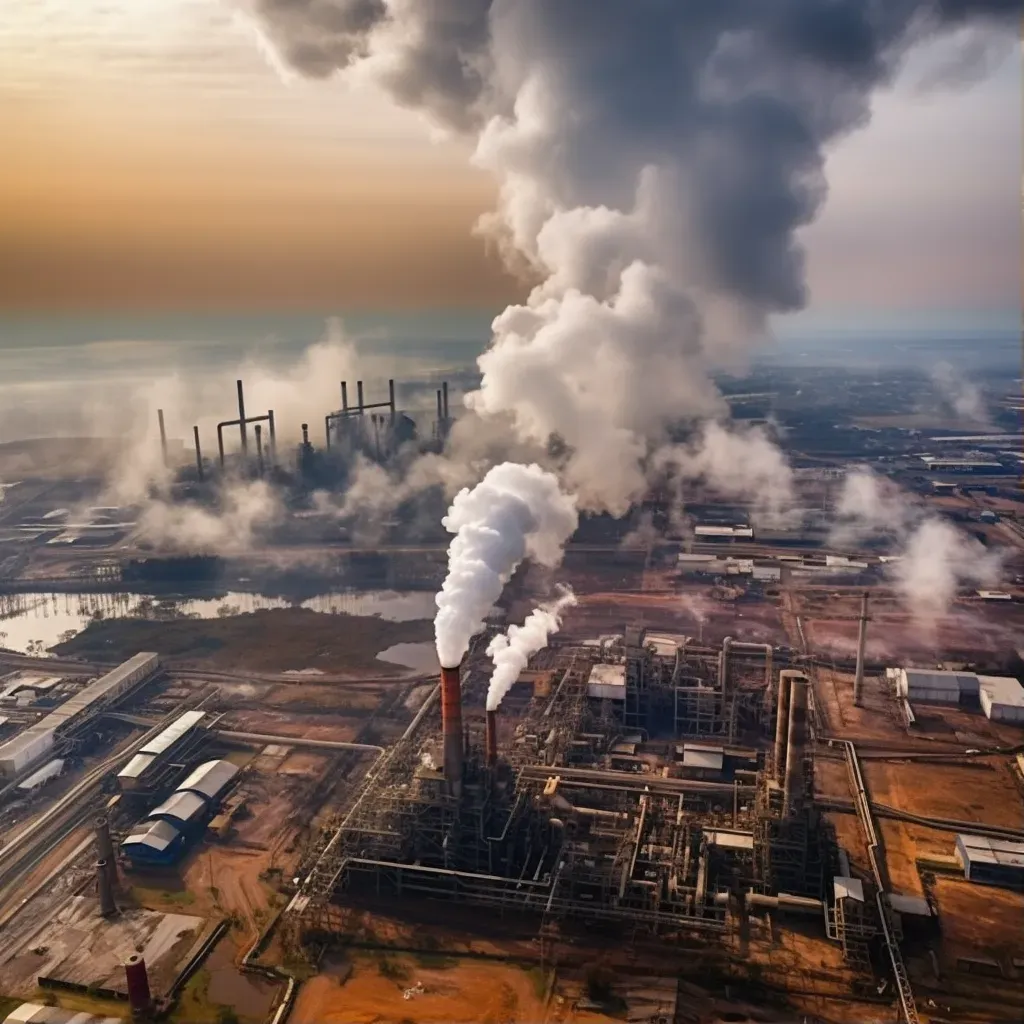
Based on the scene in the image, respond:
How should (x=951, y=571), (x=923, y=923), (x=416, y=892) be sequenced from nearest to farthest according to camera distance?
1. (x=923, y=923)
2. (x=416, y=892)
3. (x=951, y=571)

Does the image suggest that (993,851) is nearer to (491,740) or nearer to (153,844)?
(491,740)

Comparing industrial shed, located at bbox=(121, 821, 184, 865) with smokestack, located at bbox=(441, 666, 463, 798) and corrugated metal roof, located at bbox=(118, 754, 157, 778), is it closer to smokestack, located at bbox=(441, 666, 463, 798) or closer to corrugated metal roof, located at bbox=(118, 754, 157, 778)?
corrugated metal roof, located at bbox=(118, 754, 157, 778)

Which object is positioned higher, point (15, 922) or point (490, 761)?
point (490, 761)

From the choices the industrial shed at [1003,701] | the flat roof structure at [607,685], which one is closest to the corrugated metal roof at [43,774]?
the flat roof structure at [607,685]

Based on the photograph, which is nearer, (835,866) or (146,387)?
(835,866)

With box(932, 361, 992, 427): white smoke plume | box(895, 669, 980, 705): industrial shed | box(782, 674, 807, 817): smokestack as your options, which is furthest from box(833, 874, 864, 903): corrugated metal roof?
box(932, 361, 992, 427): white smoke plume

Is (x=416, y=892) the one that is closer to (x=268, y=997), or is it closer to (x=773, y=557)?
(x=268, y=997)

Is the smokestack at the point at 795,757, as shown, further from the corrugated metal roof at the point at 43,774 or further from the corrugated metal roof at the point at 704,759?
the corrugated metal roof at the point at 43,774

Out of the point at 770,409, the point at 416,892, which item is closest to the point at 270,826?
the point at 416,892
